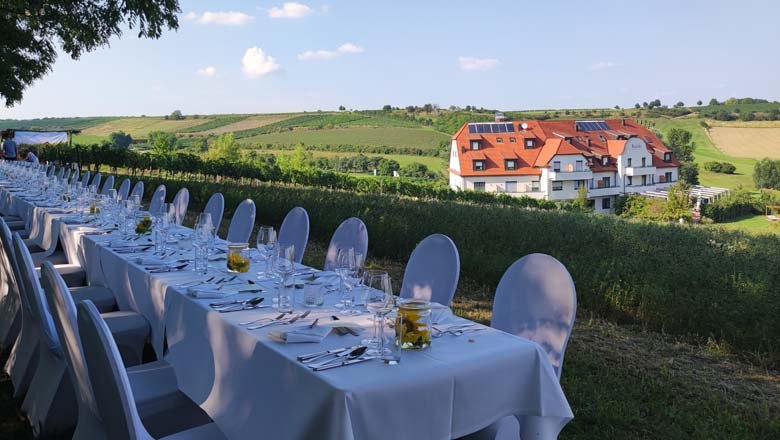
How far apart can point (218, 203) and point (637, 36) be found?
95.1 meters

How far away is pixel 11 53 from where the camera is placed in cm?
1262

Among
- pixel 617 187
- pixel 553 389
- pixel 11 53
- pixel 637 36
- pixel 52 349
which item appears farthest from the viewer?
pixel 637 36

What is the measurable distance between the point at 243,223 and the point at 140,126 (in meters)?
74.5

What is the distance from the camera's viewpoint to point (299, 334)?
2.21 meters

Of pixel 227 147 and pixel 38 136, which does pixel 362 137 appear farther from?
pixel 38 136

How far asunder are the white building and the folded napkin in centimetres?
5297

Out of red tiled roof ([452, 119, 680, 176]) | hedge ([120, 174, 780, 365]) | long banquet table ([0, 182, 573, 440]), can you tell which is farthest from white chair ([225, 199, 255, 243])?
red tiled roof ([452, 119, 680, 176])

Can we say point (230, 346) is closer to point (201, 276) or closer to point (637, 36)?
point (201, 276)

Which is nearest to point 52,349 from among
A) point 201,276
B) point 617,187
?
point 201,276

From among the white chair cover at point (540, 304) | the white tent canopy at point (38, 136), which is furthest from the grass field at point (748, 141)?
the white chair cover at point (540, 304)

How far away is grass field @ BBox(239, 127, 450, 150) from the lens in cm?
6681

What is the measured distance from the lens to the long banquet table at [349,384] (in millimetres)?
1813

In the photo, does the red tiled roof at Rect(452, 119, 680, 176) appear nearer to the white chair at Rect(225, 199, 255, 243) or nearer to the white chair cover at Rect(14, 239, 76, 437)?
the white chair at Rect(225, 199, 255, 243)

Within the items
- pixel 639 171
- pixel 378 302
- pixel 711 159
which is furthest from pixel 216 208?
pixel 711 159
